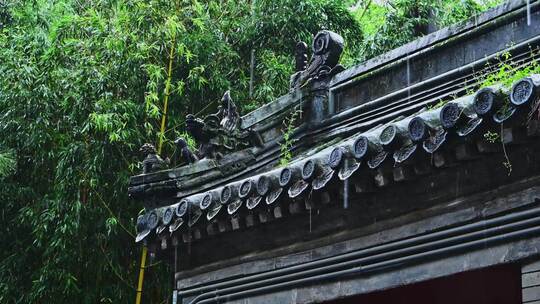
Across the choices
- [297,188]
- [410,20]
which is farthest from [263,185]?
[410,20]

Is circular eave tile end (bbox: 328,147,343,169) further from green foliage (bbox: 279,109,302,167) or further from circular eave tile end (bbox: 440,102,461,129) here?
green foliage (bbox: 279,109,302,167)

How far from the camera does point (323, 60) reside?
30.2 feet

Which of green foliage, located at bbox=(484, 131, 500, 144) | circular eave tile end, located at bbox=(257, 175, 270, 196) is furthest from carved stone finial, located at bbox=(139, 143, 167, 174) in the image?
green foliage, located at bbox=(484, 131, 500, 144)

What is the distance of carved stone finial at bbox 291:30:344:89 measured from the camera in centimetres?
900

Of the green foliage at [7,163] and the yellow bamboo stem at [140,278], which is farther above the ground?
the green foliage at [7,163]

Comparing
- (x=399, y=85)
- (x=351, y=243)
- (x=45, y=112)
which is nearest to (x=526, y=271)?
(x=351, y=243)

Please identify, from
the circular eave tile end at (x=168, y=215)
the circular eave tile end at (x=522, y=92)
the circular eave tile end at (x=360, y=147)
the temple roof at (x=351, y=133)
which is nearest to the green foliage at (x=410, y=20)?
the temple roof at (x=351, y=133)

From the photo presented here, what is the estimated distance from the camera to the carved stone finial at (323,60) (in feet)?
29.5

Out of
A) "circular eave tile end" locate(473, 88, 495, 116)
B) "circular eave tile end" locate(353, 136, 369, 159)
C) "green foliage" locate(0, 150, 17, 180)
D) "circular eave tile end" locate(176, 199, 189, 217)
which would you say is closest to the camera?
"circular eave tile end" locate(473, 88, 495, 116)

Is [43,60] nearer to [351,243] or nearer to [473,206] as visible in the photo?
[351,243]

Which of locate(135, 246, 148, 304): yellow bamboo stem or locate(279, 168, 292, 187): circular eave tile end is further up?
locate(135, 246, 148, 304): yellow bamboo stem

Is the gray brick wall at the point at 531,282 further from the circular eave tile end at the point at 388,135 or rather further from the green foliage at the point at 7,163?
the green foliage at the point at 7,163

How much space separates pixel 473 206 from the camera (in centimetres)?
655

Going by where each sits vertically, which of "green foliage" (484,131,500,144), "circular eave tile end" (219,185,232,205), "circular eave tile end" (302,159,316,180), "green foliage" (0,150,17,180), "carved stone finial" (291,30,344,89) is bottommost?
"green foliage" (484,131,500,144)
